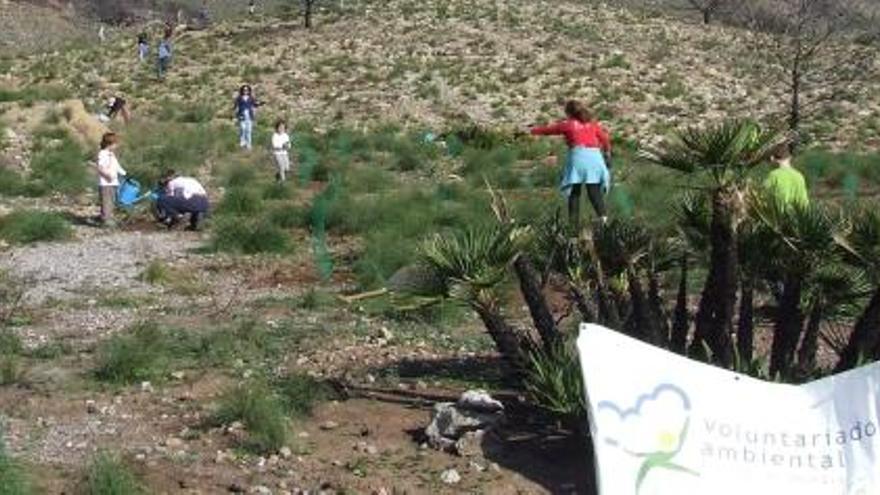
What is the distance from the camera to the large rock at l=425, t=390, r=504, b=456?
8383 mm

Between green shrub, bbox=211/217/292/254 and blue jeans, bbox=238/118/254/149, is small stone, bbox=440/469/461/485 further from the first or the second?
blue jeans, bbox=238/118/254/149

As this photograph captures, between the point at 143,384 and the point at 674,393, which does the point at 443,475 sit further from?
the point at 143,384

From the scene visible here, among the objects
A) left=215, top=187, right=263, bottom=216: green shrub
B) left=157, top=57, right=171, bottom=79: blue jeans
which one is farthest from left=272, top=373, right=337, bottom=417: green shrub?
left=157, top=57, right=171, bottom=79: blue jeans

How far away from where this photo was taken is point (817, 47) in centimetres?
3259

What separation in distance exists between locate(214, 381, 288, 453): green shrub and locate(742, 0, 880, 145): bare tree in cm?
1948

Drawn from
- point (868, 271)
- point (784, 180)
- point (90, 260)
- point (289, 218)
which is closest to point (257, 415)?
point (868, 271)

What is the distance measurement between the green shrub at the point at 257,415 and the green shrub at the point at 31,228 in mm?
8479

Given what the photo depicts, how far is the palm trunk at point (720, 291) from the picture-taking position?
8109mm

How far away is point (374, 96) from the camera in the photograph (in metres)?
37.4

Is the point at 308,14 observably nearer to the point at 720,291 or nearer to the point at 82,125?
the point at 82,125

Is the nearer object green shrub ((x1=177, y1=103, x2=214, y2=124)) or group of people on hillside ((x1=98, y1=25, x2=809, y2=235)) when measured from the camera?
group of people on hillside ((x1=98, y1=25, x2=809, y2=235))

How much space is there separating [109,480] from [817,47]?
27.8 metres

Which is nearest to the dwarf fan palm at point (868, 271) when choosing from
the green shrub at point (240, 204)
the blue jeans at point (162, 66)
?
the green shrub at point (240, 204)

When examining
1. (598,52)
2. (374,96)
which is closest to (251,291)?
(374,96)
